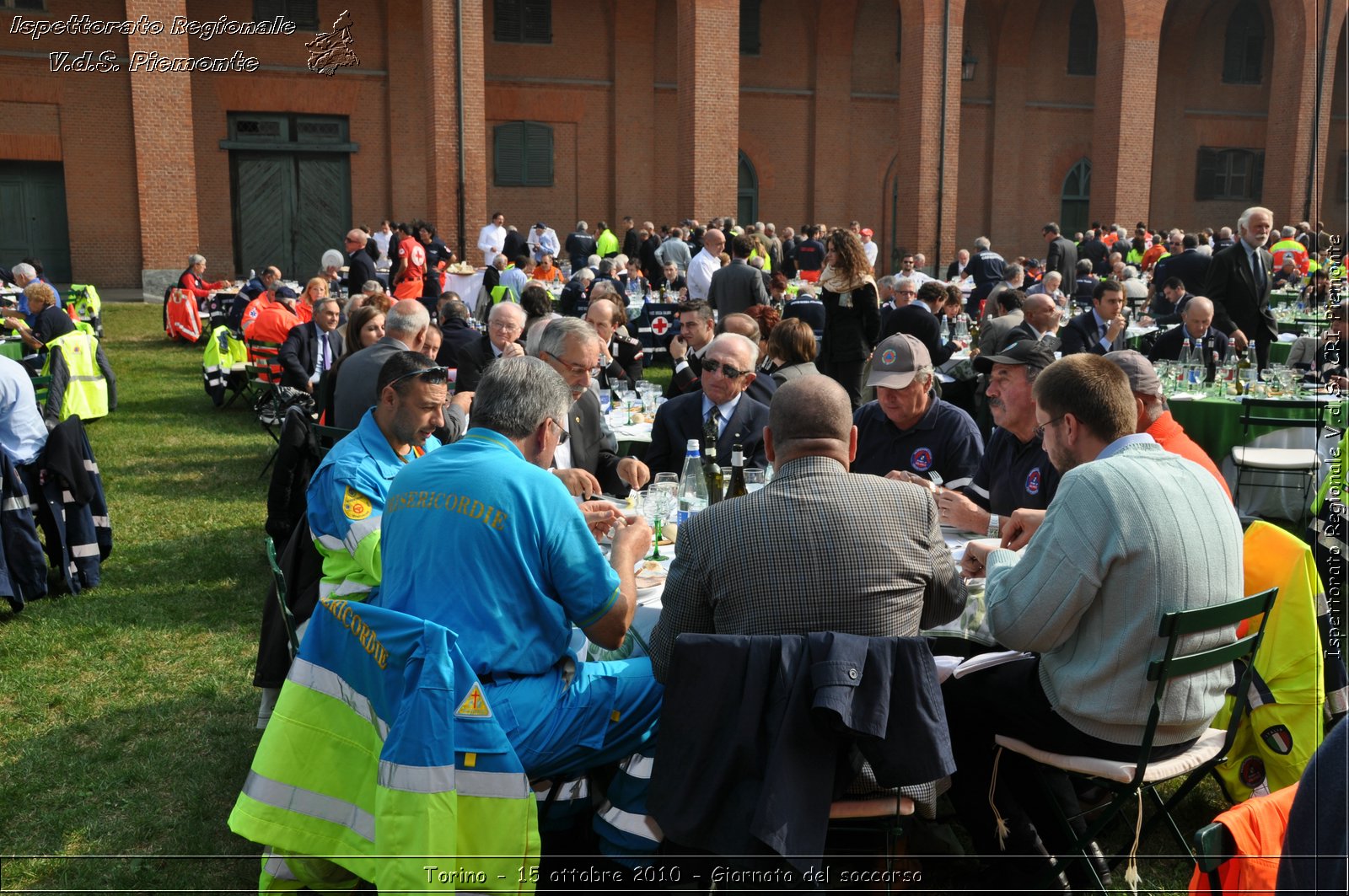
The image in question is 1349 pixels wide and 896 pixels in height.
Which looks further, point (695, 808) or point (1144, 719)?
point (1144, 719)

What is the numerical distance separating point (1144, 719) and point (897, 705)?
82cm

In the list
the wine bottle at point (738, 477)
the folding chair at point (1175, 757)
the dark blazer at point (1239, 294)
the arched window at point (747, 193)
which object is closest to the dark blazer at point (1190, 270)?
the dark blazer at point (1239, 294)

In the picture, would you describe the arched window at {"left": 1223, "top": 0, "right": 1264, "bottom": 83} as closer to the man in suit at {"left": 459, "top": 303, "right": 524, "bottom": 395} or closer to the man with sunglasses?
the man in suit at {"left": 459, "top": 303, "right": 524, "bottom": 395}

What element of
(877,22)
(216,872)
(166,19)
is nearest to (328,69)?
(166,19)

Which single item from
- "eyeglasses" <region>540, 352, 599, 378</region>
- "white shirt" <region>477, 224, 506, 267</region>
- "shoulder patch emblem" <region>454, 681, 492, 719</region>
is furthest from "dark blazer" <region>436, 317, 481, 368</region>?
"white shirt" <region>477, 224, 506, 267</region>

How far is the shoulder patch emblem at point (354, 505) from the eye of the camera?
3750 millimetres

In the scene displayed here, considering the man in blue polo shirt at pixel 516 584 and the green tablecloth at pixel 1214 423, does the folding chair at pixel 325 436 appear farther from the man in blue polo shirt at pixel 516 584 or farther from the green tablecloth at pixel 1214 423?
the green tablecloth at pixel 1214 423

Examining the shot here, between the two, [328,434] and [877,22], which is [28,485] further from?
[877,22]

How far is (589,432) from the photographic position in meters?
5.46

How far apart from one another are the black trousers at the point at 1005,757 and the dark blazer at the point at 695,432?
81.1 inches

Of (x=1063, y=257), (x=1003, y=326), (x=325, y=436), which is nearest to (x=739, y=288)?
(x=1003, y=326)

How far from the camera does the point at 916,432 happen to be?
4898 millimetres

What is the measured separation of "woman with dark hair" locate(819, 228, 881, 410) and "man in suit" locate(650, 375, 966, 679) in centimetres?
535

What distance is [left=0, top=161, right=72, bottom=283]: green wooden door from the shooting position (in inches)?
848
